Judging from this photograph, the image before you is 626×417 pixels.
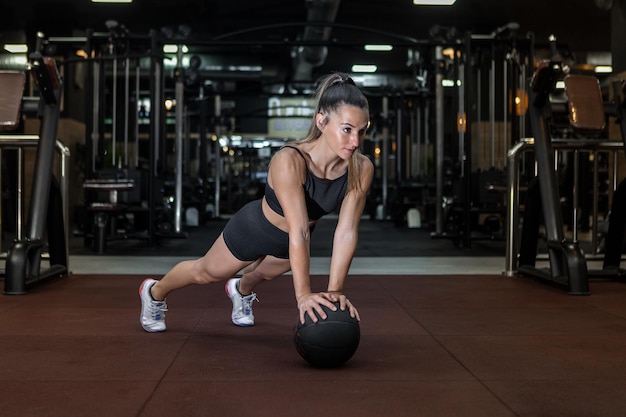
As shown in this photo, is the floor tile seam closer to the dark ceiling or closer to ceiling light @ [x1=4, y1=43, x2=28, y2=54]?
Result: the dark ceiling

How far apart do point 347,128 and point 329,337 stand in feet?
2.02

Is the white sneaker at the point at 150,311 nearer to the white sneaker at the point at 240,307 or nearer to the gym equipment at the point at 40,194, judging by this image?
the white sneaker at the point at 240,307

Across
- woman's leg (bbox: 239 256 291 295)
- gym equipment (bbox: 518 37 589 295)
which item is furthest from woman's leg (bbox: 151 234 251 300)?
gym equipment (bbox: 518 37 589 295)

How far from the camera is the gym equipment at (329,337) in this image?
2117mm

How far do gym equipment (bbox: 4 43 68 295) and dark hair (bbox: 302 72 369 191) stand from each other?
7.06ft

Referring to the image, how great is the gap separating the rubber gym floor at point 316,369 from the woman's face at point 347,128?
662 mm

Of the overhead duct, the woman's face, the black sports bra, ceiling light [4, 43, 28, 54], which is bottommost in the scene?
the black sports bra

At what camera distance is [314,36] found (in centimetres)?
1277

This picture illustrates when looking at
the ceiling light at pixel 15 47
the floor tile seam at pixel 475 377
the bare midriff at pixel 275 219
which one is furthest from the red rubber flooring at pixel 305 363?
the ceiling light at pixel 15 47

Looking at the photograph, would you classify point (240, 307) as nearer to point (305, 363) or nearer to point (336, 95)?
point (305, 363)

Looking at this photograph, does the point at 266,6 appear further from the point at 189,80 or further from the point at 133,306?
the point at 133,306

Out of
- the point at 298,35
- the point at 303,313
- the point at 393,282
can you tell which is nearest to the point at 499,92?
the point at 298,35

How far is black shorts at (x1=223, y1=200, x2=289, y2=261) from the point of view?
247 centimetres

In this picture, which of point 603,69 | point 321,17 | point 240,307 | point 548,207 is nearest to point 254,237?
point 240,307
